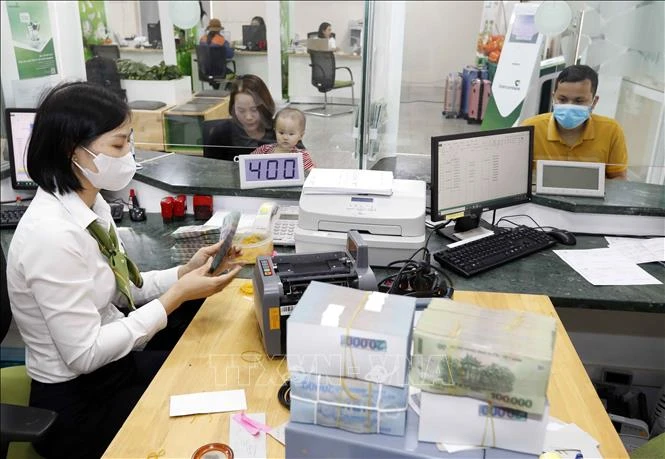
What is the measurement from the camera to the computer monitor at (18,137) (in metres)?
2.41

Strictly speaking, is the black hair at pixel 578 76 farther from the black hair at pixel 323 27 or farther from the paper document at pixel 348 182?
the black hair at pixel 323 27

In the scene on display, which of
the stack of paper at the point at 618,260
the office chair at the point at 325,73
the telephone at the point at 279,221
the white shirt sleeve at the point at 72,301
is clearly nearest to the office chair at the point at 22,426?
the white shirt sleeve at the point at 72,301

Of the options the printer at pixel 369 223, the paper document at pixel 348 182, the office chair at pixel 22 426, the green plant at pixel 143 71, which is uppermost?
the green plant at pixel 143 71

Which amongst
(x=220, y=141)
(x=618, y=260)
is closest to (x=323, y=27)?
(x=220, y=141)

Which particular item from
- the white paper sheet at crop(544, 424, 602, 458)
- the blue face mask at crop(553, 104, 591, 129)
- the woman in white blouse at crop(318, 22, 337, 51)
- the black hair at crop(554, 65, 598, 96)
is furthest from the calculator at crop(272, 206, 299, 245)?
the woman in white blouse at crop(318, 22, 337, 51)

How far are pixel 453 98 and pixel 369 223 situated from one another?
557 cm

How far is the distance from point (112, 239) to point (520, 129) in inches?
61.1

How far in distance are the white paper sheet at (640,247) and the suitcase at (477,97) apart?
459 centimetres

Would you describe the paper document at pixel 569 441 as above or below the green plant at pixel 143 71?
below

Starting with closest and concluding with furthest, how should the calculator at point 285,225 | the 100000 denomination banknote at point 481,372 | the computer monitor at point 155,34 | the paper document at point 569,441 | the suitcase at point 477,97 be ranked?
the 100000 denomination banknote at point 481,372, the paper document at point 569,441, the calculator at point 285,225, the computer monitor at point 155,34, the suitcase at point 477,97

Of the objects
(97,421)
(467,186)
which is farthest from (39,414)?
(467,186)

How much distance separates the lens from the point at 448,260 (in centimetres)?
198

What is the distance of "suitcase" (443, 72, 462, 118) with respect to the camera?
22.5ft

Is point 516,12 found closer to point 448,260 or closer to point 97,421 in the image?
point 448,260
